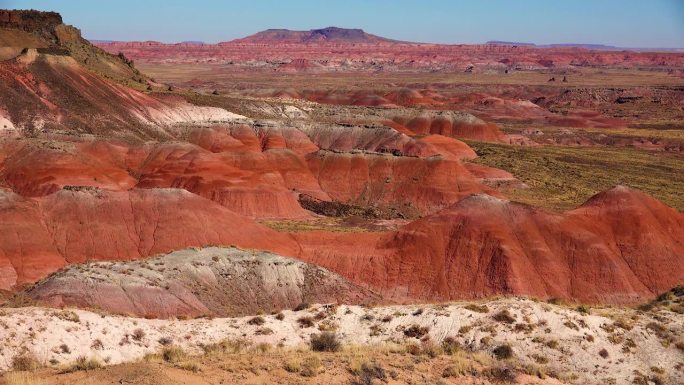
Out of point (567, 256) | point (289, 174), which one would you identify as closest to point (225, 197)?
point (289, 174)

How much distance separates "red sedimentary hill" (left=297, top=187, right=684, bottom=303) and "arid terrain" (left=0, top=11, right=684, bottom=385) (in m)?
0.15

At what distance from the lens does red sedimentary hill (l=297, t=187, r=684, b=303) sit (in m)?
42.7

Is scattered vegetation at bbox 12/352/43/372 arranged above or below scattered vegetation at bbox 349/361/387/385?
below

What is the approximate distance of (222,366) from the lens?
18484mm

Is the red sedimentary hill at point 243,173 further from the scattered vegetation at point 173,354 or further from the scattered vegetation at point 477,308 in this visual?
the scattered vegetation at point 173,354

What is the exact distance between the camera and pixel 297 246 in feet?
155

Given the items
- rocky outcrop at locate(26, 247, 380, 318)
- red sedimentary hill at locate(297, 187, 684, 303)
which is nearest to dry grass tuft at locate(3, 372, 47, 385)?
rocky outcrop at locate(26, 247, 380, 318)

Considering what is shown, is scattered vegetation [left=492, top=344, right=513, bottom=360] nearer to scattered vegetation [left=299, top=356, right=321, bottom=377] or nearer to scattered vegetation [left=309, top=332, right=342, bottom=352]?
scattered vegetation [left=309, top=332, right=342, bottom=352]

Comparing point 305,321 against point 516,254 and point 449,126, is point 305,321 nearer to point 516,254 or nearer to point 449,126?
point 516,254

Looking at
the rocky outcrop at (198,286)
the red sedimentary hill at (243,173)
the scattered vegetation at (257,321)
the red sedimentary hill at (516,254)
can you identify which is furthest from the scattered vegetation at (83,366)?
the red sedimentary hill at (243,173)

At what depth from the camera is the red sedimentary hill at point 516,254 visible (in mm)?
42688

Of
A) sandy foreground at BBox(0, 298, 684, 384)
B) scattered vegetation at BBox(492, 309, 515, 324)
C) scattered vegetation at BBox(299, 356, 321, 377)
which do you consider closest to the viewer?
scattered vegetation at BBox(299, 356, 321, 377)

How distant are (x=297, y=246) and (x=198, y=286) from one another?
15.0 metres

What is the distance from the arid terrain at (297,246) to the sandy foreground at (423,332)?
0.09 m
